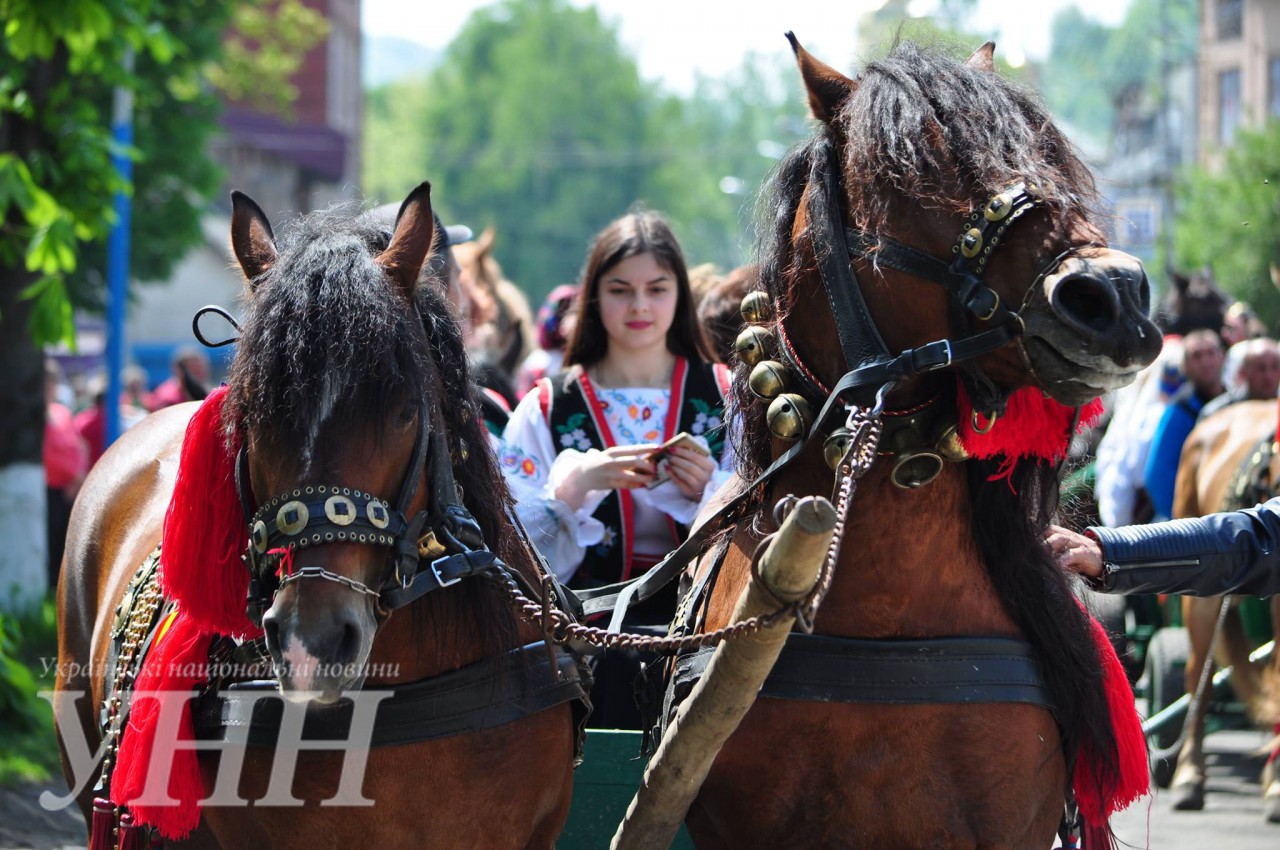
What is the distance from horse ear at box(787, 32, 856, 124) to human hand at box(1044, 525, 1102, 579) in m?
1.06

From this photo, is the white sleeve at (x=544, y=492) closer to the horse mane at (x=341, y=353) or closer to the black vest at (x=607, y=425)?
the black vest at (x=607, y=425)

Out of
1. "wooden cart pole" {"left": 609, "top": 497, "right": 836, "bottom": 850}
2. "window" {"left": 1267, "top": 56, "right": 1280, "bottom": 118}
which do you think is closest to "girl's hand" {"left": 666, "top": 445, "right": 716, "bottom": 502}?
"wooden cart pole" {"left": 609, "top": 497, "right": 836, "bottom": 850}

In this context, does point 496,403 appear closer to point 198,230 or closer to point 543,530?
point 543,530

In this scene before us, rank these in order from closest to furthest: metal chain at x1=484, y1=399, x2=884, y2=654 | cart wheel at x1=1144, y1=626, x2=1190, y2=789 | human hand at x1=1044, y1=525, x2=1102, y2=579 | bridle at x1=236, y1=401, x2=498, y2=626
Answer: metal chain at x1=484, y1=399, x2=884, y2=654, bridle at x1=236, y1=401, x2=498, y2=626, human hand at x1=1044, y1=525, x2=1102, y2=579, cart wheel at x1=1144, y1=626, x2=1190, y2=789

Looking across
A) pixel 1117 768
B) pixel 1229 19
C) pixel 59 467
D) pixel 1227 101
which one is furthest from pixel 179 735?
pixel 1227 101

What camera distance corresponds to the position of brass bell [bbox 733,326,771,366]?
10.5 ft

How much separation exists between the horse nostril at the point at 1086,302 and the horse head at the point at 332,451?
3.99 ft

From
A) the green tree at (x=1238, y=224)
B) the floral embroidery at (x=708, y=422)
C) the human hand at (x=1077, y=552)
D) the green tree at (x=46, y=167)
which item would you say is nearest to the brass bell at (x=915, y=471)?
the human hand at (x=1077, y=552)

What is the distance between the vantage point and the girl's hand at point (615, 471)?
4.23 m

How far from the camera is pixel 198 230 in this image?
1780 centimetres

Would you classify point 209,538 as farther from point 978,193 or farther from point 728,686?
point 978,193

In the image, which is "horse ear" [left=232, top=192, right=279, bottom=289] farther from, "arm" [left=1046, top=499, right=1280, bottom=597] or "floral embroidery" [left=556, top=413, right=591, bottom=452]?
"arm" [left=1046, top=499, right=1280, bottom=597]

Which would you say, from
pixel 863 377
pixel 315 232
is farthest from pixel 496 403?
pixel 863 377

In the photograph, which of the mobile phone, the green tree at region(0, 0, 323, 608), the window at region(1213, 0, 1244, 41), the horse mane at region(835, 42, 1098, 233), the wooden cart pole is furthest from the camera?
the window at region(1213, 0, 1244, 41)
